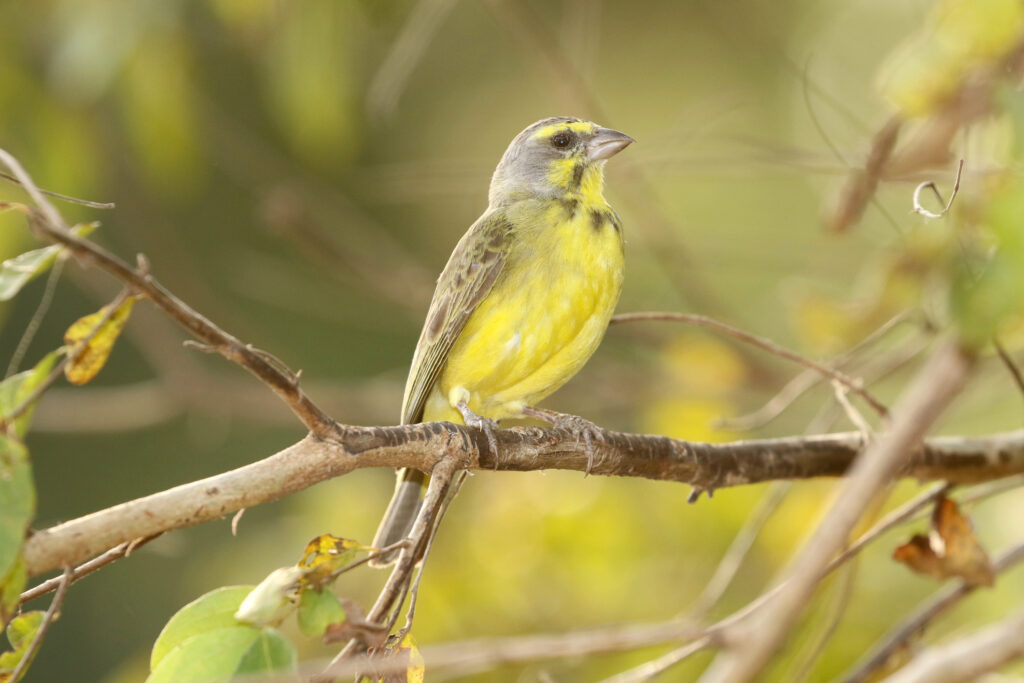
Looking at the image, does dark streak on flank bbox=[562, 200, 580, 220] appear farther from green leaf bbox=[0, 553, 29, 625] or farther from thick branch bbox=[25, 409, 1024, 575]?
green leaf bbox=[0, 553, 29, 625]

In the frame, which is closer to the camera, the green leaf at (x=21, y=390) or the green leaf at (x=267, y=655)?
the green leaf at (x=21, y=390)

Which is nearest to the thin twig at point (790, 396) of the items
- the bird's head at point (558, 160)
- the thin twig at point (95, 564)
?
the bird's head at point (558, 160)

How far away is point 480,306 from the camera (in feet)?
10.2

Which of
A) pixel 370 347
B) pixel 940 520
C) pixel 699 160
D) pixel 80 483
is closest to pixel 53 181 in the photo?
pixel 699 160

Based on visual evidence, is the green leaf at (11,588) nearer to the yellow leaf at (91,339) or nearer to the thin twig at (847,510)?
the yellow leaf at (91,339)

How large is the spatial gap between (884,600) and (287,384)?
8.98 ft

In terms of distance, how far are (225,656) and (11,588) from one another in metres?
0.35

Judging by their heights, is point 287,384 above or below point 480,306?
below

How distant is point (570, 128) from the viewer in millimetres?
3678

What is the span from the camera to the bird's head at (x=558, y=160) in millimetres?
3467

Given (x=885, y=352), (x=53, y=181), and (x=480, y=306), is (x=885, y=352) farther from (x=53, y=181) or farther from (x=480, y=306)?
(x=53, y=181)

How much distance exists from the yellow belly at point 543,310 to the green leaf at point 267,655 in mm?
1539

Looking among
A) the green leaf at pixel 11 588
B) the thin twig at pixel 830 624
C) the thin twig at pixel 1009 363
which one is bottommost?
the green leaf at pixel 11 588

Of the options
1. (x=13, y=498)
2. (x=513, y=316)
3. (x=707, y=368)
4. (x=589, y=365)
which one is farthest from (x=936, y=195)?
(x=589, y=365)
